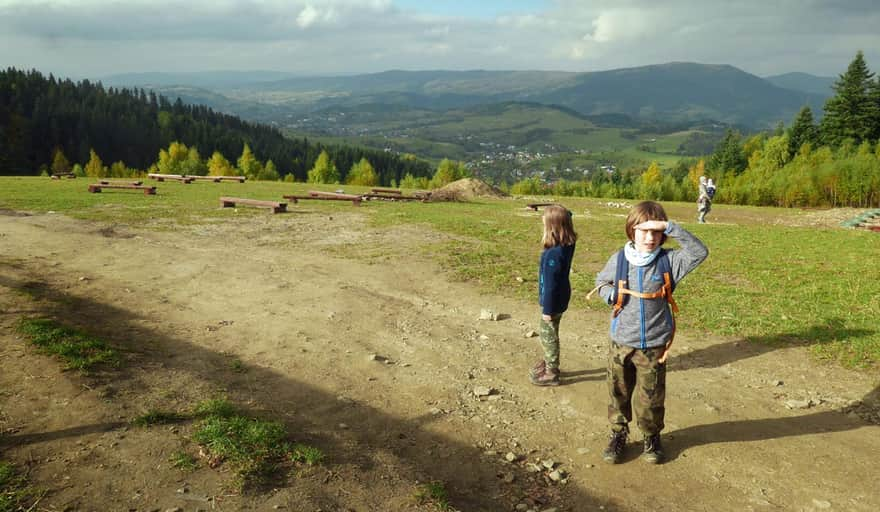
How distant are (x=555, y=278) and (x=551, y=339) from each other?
0.98 meters

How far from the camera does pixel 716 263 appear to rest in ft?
50.5

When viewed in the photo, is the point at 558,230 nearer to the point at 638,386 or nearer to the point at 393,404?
the point at 638,386

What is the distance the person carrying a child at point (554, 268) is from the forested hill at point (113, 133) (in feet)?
407

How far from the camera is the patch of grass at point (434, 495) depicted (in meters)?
4.66

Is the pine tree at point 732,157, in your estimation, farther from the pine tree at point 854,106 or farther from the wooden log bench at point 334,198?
the wooden log bench at point 334,198

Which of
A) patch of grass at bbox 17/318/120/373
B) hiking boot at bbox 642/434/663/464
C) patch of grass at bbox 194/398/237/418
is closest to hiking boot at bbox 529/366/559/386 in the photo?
hiking boot at bbox 642/434/663/464

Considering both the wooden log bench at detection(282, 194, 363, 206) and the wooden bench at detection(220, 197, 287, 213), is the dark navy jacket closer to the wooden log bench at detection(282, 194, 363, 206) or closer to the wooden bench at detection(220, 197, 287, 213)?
the wooden bench at detection(220, 197, 287, 213)

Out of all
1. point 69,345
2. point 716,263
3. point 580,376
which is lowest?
point 580,376

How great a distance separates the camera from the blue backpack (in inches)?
211

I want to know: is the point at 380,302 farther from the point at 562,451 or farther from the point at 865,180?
the point at 865,180

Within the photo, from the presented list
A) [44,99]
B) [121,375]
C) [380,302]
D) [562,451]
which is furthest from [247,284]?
[44,99]

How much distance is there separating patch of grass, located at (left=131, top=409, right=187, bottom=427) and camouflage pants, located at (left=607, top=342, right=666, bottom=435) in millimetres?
4999

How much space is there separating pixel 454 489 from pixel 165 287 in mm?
9012

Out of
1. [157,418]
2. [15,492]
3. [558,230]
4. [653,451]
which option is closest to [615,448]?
[653,451]
